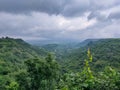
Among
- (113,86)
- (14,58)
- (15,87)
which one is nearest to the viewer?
(113,86)

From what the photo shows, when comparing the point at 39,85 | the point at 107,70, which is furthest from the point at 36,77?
the point at 107,70

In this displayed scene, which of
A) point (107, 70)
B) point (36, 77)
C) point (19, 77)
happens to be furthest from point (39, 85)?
point (107, 70)

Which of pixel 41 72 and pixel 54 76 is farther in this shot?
pixel 54 76

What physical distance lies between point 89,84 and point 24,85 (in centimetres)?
4198

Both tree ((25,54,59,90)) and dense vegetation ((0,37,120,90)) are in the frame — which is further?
tree ((25,54,59,90))

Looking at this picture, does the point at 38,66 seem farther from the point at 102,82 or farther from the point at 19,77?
the point at 102,82

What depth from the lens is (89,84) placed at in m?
4.71

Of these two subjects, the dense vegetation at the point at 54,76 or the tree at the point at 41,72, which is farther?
the tree at the point at 41,72

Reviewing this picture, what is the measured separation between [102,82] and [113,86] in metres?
0.24

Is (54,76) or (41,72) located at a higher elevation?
(41,72)

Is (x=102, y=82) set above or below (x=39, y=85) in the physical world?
above

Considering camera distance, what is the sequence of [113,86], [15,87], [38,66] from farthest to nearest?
[38,66], [15,87], [113,86]

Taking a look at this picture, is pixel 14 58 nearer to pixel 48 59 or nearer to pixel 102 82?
pixel 48 59

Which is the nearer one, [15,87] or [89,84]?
[89,84]
